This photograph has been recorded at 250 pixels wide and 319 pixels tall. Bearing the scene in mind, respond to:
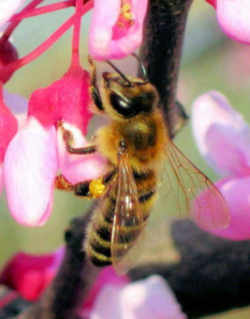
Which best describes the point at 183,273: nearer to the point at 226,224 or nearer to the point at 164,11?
the point at 226,224

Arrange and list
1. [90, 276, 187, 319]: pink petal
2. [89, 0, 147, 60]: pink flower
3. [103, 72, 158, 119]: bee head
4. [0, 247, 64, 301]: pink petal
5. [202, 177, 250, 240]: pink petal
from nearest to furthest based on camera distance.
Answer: [89, 0, 147, 60]: pink flower → [103, 72, 158, 119]: bee head → [202, 177, 250, 240]: pink petal → [90, 276, 187, 319]: pink petal → [0, 247, 64, 301]: pink petal

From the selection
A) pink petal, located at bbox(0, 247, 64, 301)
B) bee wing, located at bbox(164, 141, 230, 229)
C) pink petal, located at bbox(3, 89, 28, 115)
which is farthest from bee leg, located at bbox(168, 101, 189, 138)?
pink petal, located at bbox(0, 247, 64, 301)

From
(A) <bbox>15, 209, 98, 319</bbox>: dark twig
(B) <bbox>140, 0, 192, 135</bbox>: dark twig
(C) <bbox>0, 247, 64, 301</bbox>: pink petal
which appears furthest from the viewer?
(C) <bbox>0, 247, 64, 301</bbox>: pink petal

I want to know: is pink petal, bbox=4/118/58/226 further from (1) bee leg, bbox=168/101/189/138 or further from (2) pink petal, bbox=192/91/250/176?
(2) pink petal, bbox=192/91/250/176

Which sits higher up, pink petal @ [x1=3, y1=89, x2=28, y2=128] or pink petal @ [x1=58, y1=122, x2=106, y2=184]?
pink petal @ [x1=3, y1=89, x2=28, y2=128]

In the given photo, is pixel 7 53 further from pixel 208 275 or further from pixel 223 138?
pixel 208 275

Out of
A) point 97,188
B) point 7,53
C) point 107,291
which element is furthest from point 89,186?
point 107,291

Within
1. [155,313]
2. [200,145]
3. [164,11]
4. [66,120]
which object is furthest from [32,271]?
[164,11]

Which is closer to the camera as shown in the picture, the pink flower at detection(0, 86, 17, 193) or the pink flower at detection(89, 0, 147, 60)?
the pink flower at detection(89, 0, 147, 60)
